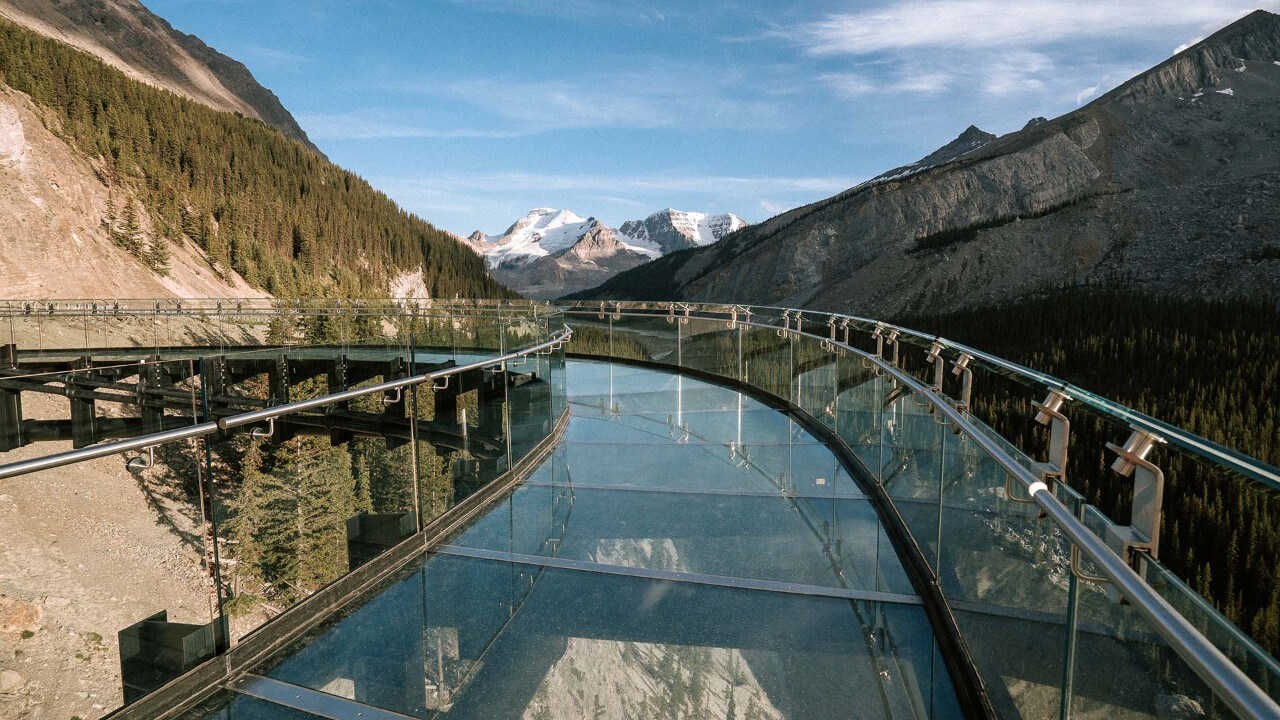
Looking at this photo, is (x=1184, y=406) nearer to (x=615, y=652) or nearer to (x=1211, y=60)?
(x=615, y=652)

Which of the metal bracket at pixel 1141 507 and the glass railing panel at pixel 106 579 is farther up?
the metal bracket at pixel 1141 507

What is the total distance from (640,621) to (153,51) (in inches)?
6141

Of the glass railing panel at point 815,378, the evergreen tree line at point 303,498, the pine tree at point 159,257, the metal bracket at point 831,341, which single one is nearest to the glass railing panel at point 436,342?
the glass railing panel at point 815,378

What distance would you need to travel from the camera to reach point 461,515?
4078 mm

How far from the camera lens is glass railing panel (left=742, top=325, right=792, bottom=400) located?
8250mm

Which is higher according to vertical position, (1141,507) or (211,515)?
(1141,507)

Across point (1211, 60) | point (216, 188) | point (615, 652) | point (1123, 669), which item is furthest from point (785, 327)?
point (1211, 60)

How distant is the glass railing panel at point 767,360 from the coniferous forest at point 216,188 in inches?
2020

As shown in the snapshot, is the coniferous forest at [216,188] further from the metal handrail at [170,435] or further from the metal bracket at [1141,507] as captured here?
the metal bracket at [1141,507]

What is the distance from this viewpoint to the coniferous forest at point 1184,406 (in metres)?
3.89

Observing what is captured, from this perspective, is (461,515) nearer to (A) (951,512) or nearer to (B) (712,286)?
(A) (951,512)

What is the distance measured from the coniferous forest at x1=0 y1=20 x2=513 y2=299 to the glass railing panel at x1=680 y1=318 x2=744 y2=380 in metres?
49.4

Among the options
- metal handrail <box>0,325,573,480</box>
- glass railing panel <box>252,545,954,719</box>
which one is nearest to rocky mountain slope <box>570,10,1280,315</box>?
glass railing panel <box>252,545,954,719</box>

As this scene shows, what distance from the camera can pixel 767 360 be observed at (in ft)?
29.5
